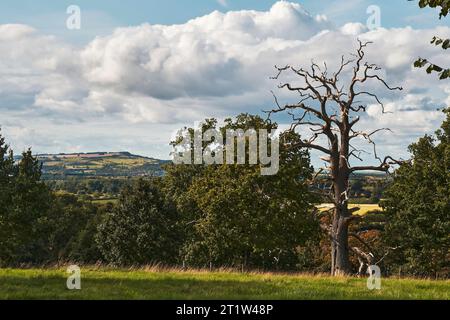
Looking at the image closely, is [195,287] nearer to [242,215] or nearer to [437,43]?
[437,43]

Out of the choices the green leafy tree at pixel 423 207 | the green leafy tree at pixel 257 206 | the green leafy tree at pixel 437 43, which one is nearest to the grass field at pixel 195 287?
the green leafy tree at pixel 437 43

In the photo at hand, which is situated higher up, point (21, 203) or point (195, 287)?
point (21, 203)

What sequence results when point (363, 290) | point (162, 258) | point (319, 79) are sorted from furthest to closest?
point (162, 258)
point (319, 79)
point (363, 290)

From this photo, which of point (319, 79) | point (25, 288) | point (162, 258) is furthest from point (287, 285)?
point (162, 258)

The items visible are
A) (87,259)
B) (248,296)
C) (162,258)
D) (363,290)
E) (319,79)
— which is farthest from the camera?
(87,259)

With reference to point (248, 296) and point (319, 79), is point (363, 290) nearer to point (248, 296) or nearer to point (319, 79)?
point (248, 296)

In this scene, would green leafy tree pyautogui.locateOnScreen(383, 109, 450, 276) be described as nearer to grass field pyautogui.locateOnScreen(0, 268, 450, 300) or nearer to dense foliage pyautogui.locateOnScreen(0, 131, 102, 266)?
grass field pyautogui.locateOnScreen(0, 268, 450, 300)

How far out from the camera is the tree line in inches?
1385

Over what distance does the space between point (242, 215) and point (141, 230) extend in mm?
23687

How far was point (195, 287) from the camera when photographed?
51.2 ft

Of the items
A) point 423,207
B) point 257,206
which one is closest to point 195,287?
point 257,206

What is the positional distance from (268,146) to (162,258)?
27707 mm

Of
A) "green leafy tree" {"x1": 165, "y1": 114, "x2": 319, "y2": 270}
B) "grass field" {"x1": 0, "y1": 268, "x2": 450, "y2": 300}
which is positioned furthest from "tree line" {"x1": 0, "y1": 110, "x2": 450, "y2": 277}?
"grass field" {"x1": 0, "y1": 268, "x2": 450, "y2": 300}

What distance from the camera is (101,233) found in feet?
202
